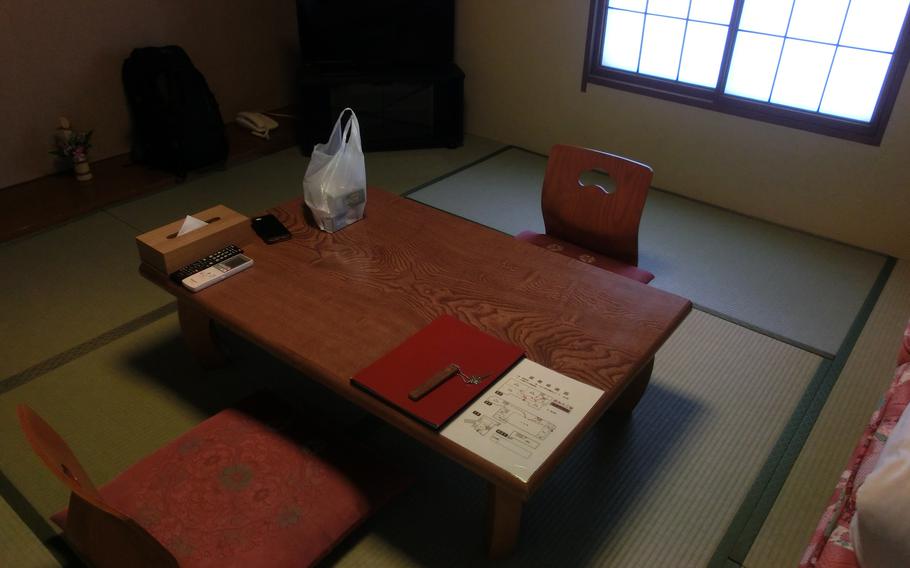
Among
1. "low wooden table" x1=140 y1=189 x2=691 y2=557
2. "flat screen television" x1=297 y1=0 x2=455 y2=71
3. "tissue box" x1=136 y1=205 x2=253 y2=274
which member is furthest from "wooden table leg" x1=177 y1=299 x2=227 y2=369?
"flat screen television" x1=297 y1=0 x2=455 y2=71

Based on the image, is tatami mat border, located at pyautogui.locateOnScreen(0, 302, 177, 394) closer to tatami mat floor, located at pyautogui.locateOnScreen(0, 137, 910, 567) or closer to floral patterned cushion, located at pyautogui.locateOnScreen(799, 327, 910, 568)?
tatami mat floor, located at pyautogui.locateOnScreen(0, 137, 910, 567)

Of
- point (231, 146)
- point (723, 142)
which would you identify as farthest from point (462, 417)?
point (231, 146)

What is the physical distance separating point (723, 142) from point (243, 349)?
2575mm

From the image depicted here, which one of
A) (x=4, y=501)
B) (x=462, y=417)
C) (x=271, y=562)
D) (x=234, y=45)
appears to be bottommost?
(x=4, y=501)

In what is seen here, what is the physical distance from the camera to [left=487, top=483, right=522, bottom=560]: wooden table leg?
59.0 inches

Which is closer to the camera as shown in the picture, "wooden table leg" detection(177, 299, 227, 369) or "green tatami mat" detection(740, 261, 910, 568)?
"green tatami mat" detection(740, 261, 910, 568)

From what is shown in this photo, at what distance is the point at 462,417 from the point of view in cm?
137

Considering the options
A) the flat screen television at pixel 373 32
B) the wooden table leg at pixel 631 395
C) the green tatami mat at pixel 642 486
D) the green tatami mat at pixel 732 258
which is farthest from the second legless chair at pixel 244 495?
the flat screen television at pixel 373 32

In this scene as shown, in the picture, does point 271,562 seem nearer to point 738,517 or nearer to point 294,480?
point 294,480

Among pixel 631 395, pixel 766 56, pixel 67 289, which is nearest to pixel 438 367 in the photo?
pixel 631 395

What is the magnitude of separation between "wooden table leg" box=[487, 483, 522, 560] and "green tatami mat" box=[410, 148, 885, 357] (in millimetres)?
1482

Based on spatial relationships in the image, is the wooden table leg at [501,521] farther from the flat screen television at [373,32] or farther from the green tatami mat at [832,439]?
the flat screen television at [373,32]

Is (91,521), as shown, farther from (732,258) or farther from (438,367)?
(732,258)

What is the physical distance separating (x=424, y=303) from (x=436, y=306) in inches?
1.4
